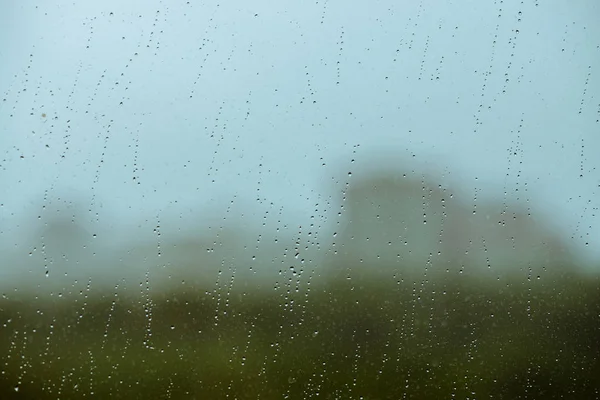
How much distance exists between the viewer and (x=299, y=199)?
55.1 inches

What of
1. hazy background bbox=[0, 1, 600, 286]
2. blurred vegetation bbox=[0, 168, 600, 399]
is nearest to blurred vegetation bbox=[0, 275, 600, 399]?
blurred vegetation bbox=[0, 168, 600, 399]

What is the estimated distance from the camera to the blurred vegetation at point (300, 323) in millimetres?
1365

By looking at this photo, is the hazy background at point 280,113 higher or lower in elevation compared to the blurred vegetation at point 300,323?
higher

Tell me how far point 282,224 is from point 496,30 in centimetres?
72

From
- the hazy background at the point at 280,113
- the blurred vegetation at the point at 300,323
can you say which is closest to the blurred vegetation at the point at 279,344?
the blurred vegetation at the point at 300,323

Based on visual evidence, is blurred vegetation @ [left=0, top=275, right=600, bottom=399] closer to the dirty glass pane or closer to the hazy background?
the dirty glass pane

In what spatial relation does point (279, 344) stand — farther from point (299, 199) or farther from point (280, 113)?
point (280, 113)

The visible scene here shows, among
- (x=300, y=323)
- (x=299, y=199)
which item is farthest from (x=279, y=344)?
(x=299, y=199)

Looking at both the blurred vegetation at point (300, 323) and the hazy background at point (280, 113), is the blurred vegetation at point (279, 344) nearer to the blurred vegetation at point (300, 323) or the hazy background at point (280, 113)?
the blurred vegetation at point (300, 323)

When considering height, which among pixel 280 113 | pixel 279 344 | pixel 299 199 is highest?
pixel 280 113

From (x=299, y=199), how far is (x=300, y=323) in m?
0.30

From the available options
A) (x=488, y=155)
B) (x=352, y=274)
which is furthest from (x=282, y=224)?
(x=488, y=155)

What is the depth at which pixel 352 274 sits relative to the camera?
138cm

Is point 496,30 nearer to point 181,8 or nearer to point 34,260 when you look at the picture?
point 181,8
